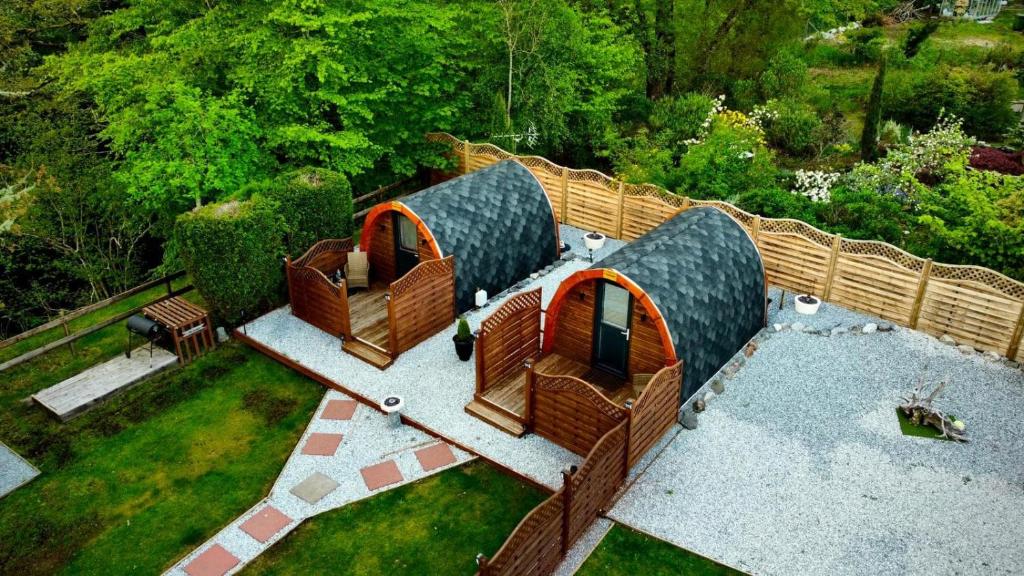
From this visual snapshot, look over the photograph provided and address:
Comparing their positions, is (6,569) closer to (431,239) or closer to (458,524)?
(458,524)

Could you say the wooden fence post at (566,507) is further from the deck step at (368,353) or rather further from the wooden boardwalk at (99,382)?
the wooden boardwalk at (99,382)

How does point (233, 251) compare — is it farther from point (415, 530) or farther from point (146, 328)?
point (415, 530)

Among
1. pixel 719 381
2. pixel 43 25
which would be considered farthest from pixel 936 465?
pixel 43 25

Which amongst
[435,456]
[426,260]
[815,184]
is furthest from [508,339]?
[815,184]

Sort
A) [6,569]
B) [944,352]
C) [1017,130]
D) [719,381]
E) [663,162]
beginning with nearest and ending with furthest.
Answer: [6,569] → [719,381] → [944,352] → [663,162] → [1017,130]

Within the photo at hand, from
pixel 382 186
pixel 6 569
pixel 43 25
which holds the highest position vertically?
pixel 43 25

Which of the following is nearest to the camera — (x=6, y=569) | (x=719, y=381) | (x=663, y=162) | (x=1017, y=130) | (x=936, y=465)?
(x=6, y=569)

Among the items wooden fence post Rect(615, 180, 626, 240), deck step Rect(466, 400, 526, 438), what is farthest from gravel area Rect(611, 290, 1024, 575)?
wooden fence post Rect(615, 180, 626, 240)
